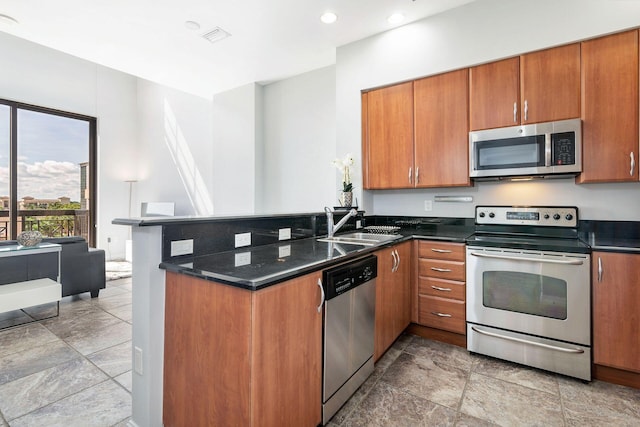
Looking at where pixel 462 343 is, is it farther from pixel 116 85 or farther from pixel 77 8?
pixel 116 85

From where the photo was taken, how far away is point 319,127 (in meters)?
4.10

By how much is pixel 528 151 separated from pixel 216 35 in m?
3.14

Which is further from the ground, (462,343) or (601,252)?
(601,252)

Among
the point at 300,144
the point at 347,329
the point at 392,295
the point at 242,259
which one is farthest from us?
the point at 300,144

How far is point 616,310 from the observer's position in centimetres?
200

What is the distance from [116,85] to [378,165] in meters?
6.63

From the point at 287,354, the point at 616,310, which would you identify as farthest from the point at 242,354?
the point at 616,310

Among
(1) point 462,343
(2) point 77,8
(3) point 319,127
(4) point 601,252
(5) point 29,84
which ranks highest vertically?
(5) point 29,84

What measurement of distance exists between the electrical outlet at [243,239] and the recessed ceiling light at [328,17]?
219cm

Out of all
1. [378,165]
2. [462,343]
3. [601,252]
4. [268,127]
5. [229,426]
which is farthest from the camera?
[268,127]

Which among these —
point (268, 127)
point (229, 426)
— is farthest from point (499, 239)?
point (268, 127)

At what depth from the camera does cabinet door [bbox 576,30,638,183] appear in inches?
86.0

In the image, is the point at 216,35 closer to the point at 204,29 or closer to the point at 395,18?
the point at 204,29

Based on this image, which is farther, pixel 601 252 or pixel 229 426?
pixel 601 252
